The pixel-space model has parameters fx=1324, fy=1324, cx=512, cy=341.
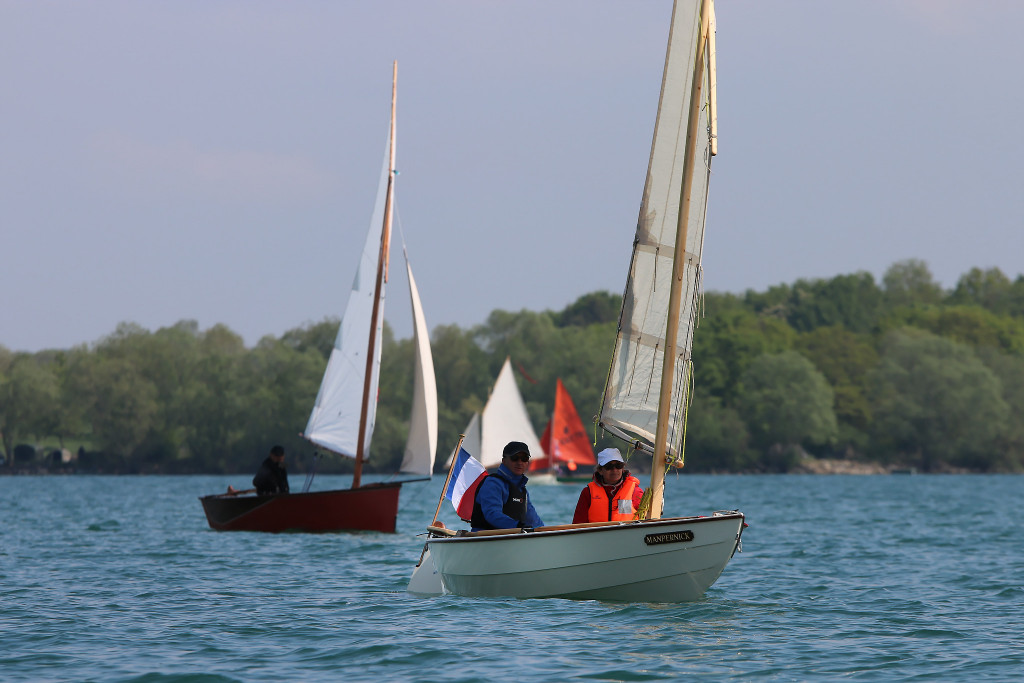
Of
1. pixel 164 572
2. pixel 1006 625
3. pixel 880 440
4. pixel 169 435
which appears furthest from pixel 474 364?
pixel 1006 625

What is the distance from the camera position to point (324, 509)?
3123 centimetres

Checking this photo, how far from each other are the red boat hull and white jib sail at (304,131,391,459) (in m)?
2.02

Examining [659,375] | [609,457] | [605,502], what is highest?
[659,375]

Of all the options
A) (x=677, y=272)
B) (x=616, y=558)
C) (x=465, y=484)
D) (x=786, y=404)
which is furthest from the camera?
(x=786, y=404)

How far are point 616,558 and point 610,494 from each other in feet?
3.91

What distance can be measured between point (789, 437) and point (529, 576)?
10359cm

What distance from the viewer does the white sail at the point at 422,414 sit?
31500 millimetres

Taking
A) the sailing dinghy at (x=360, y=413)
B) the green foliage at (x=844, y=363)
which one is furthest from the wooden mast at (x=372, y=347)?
the green foliage at (x=844, y=363)

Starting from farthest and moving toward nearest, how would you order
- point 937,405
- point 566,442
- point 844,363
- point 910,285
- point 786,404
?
point 910,285 < point 844,363 < point 786,404 < point 937,405 < point 566,442

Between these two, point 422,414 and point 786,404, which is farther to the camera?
point 786,404

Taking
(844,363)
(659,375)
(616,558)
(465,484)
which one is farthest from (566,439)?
(616,558)

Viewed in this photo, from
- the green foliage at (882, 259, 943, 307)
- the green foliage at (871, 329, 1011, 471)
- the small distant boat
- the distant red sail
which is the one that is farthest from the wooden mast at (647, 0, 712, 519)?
the green foliage at (882, 259, 943, 307)

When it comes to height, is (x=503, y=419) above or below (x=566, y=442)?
above

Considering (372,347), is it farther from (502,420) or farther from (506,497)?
(502,420)
